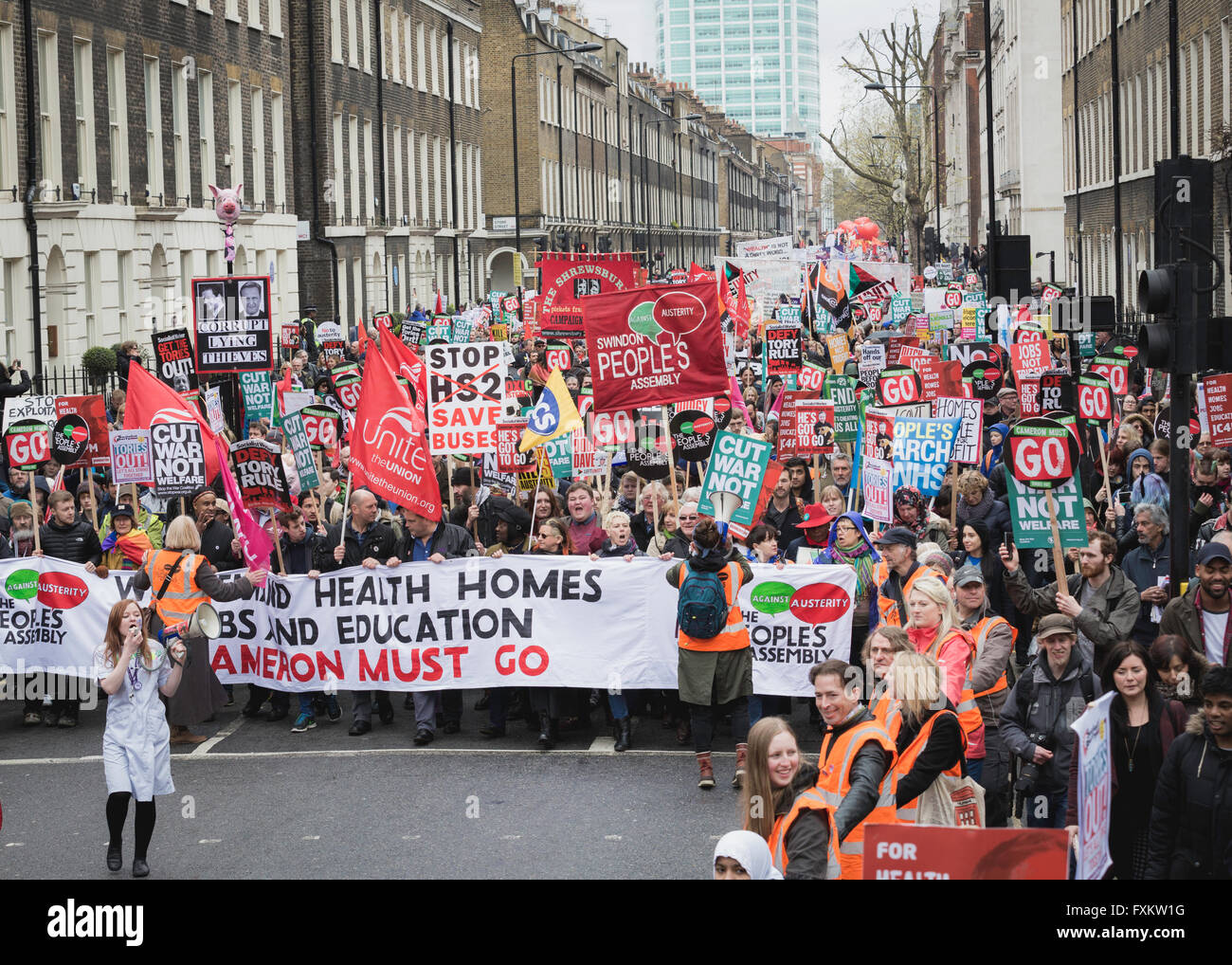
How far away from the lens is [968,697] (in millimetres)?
8008

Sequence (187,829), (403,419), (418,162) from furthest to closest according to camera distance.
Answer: (418,162)
(403,419)
(187,829)

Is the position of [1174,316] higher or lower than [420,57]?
lower

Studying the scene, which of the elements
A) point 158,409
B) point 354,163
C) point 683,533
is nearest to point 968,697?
point 683,533

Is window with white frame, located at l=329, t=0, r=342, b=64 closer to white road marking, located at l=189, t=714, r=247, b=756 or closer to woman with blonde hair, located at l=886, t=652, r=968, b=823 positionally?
white road marking, located at l=189, t=714, r=247, b=756

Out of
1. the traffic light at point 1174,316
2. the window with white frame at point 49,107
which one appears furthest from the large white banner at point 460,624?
the window with white frame at point 49,107

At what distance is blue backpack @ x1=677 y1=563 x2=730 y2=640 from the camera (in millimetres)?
10156

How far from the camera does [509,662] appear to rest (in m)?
11.6

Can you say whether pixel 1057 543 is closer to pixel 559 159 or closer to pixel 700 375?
pixel 700 375

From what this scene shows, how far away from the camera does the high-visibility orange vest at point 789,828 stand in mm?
5797

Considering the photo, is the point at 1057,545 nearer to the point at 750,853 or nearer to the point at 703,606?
the point at 703,606

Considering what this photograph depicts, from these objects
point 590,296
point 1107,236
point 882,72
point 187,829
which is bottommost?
point 187,829

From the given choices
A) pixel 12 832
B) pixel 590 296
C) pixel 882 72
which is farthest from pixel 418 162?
pixel 12 832

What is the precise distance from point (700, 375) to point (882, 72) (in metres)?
65.3

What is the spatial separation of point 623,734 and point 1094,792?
5.64m
